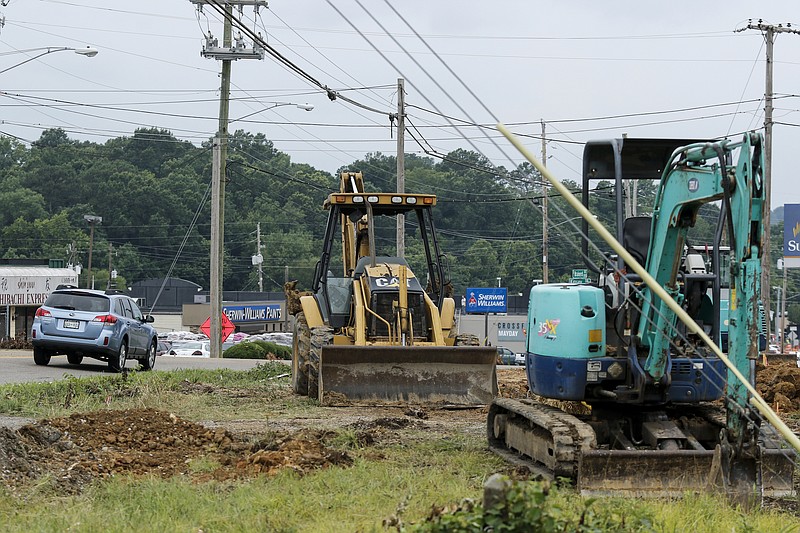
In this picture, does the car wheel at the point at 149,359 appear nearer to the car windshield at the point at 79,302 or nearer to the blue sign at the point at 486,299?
the car windshield at the point at 79,302

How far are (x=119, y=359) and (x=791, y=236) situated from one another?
31647mm

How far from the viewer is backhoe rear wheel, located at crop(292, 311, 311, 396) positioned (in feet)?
59.1

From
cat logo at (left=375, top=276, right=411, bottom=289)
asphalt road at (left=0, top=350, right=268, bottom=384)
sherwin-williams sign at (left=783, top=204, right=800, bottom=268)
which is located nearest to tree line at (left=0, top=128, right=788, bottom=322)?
sherwin-williams sign at (left=783, top=204, right=800, bottom=268)

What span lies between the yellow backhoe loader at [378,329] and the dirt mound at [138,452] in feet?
12.3

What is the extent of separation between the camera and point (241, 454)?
457 inches

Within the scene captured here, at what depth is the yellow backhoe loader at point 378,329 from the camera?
16641 millimetres

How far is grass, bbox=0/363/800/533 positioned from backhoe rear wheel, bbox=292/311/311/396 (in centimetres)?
501

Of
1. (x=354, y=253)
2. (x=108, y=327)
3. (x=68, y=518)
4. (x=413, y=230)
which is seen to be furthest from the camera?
(x=413, y=230)

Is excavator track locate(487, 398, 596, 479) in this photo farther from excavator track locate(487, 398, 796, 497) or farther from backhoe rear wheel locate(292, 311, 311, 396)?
backhoe rear wheel locate(292, 311, 311, 396)

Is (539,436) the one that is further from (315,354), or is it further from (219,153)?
(219,153)

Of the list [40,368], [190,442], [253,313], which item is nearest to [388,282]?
[190,442]

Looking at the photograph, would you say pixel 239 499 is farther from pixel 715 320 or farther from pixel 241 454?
pixel 715 320

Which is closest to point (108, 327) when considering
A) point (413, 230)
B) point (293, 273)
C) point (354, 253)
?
point (354, 253)

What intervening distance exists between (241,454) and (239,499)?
2.73 m
